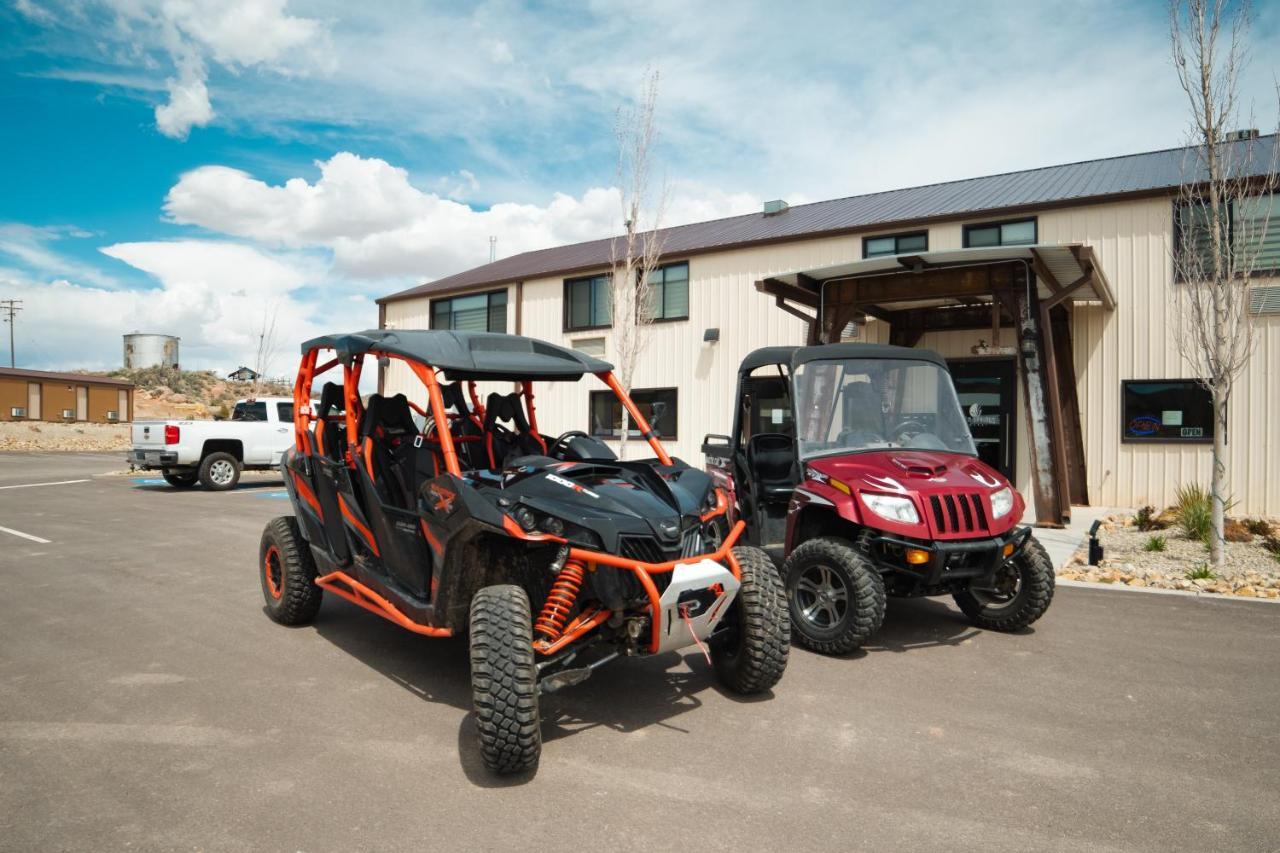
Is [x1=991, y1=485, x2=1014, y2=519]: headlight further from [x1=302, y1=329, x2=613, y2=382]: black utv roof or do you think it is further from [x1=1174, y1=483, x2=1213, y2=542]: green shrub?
[x1=1174, y1=483, x2=1213, y2=542]: green shrub

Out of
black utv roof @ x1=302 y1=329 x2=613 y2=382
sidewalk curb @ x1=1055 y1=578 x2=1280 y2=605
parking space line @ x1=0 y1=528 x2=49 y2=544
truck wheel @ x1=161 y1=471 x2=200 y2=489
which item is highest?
black utv roof @ x1=302 y1=329 x2=613 y2=382

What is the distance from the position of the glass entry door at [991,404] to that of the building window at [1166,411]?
1.88 m

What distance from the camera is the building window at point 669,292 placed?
1800cm

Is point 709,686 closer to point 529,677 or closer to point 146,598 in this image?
point 529,677

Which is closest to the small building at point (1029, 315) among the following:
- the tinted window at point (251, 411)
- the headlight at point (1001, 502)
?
the headlight at point (1001, 502)

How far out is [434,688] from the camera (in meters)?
4.79

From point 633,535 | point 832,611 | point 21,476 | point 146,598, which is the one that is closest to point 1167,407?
point 832,611

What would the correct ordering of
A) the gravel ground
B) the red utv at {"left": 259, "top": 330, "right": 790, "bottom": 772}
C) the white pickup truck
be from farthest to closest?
the gravel ground
the white pickup truck
the red utv at {"left": 259, "top": 330, "right": 790, "bottom": 772}

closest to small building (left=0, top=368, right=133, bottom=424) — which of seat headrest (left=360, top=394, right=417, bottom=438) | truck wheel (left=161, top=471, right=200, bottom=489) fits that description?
truck wheel (left=161, top=471, right=200, bottom=489)

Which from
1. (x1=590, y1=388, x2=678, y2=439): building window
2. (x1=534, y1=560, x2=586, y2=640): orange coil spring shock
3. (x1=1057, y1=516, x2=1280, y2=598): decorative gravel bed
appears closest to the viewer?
(x1=534, y1=560, x2=586, y2=640): orange coil spring shock

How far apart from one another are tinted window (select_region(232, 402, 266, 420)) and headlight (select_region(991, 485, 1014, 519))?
16.6 m

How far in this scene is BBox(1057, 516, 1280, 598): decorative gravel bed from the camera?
303 inches

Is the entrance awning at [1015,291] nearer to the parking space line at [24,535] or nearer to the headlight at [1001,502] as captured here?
the headlight at [1001,502]

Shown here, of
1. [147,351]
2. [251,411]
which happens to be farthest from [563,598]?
[147,351]
